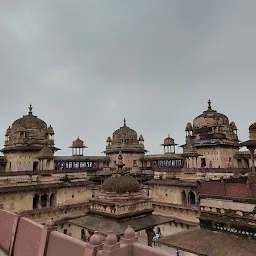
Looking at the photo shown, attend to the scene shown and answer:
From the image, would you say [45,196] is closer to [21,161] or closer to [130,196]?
[21,161]

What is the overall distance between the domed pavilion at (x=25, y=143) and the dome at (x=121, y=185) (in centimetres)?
2539

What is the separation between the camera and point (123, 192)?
14227 mm

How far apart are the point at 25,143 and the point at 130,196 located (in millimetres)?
30882

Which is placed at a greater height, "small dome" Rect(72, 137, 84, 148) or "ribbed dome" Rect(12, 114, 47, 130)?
"ribbed dome" Rect(12, 114, 47, 130)

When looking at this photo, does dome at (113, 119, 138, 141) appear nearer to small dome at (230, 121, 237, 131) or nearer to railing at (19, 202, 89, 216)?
small dome at (230, 121, 237, 131)

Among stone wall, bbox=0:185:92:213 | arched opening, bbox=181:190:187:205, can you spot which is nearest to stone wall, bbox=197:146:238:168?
arched opening, bbox=181:190:187:205

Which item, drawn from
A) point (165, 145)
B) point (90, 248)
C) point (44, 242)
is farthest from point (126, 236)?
point (165, 145)

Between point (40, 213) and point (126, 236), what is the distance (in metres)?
23.5

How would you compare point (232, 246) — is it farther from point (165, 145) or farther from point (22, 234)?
point (165, 145)

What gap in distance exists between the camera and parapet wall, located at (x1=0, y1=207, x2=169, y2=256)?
7.52 meters

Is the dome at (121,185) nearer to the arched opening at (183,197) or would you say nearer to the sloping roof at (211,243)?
the sloping roof at (211,243)

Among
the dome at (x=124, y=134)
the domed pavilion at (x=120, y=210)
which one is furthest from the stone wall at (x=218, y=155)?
the domed pavilion at (x=120, y=210)

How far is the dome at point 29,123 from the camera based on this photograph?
42353mm

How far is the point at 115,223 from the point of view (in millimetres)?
12898
